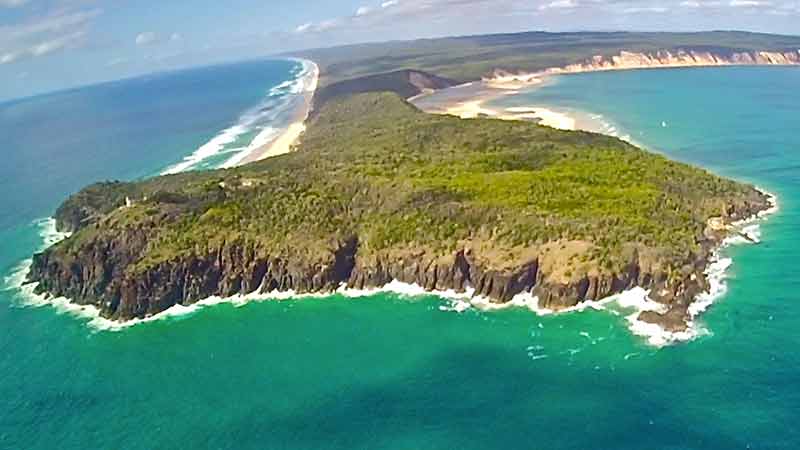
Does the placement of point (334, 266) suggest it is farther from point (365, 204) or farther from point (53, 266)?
point (53, 266)

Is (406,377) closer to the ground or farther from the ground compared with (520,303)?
closer to the ground

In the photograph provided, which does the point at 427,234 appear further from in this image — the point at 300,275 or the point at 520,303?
the point at 300,275

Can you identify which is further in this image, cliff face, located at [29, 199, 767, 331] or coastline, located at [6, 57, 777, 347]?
cliff face, located at [29, 199, 767, 331]

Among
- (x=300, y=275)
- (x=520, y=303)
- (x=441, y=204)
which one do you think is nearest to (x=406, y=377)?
(x=520, y=303)

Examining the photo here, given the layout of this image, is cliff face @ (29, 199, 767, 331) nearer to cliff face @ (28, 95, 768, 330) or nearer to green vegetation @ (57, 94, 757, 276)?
cliff face @ (28, 95, 768, 330)

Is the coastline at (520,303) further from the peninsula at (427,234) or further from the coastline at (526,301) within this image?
the peninsula at (427,234)

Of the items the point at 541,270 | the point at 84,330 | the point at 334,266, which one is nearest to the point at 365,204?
the point at 334,266

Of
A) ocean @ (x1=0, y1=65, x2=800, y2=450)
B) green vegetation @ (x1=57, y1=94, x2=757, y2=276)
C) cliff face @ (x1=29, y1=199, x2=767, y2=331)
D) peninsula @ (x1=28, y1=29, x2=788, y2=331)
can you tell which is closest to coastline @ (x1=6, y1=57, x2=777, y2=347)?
cliff face @ (x1=29, y1=199, x2=767, y2=331)

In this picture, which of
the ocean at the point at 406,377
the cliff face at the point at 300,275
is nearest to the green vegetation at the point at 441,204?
the cliff face at the point at 300,275
